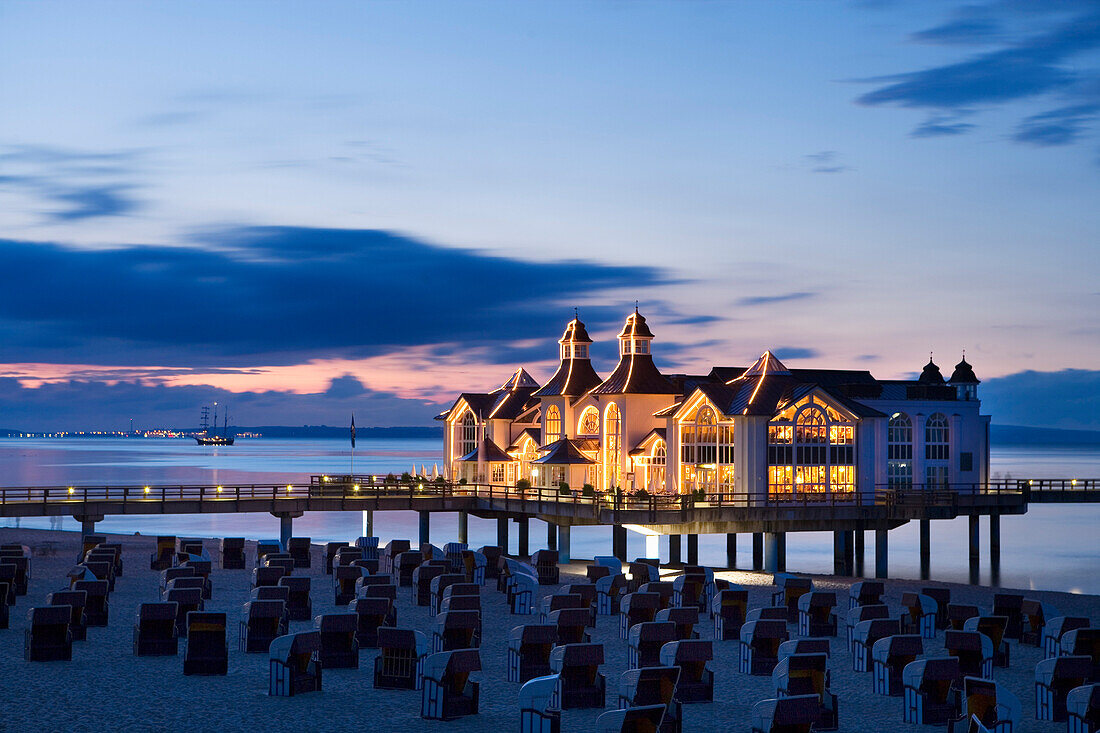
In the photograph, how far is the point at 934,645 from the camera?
24641 mm

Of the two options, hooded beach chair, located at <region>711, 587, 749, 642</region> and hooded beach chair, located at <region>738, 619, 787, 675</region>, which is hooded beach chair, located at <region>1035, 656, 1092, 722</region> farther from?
hooded beach chair, located at <region>711, 587, 749, 642</region>

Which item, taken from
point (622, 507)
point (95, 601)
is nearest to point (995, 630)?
point (95, 601)

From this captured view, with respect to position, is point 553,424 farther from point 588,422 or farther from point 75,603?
point 75,603

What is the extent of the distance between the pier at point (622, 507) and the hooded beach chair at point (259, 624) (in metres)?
20.9

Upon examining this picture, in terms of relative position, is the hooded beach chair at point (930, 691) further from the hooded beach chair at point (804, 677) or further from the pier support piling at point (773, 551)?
the pier support piling at point (773, 551)

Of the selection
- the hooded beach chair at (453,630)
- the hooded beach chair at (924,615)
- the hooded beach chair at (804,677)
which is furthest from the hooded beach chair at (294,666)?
the hooded beach chair at (924,615)

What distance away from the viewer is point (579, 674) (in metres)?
18.3

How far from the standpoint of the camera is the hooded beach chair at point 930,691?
17.1 m

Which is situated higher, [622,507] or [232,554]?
[622,507]

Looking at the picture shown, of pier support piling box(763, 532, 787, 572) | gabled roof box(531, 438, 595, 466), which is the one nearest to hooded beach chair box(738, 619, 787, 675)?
pier support piling box(763, 532, 787, 572)

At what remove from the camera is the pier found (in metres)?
44.0

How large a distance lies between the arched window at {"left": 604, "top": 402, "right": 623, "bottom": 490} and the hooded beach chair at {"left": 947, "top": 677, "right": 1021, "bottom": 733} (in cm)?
3735

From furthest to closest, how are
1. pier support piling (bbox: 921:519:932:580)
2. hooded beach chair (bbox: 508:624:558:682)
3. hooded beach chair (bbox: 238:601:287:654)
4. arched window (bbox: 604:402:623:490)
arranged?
arched window (bbox: 604:402:623:490) → pier support piling (bbox: 921:519:932:580) → hooded beach chair (bbox: 238:601:287:654) → hooded beach chair (bbox: 508:624:558:682)

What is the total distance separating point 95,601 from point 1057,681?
17.6 m
